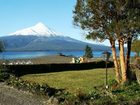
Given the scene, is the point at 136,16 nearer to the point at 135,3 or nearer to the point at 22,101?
the point at 135,3

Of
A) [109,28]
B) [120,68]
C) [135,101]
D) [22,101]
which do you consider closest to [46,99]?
[22,101]

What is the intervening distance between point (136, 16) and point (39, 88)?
38.1 feet

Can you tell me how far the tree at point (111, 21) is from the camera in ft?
92.1

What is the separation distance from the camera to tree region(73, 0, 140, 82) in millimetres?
28062

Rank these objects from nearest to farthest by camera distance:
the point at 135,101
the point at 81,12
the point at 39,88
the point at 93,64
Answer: the point at 135,101 < the point at 39,88 < the point at 81,12 < the point at 93,64

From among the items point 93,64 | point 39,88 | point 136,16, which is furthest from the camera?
point 93,64

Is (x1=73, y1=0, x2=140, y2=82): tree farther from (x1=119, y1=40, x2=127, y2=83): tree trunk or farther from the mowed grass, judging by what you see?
the mowed grass

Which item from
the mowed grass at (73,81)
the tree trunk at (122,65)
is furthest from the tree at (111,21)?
the mowed grass at (73,81)

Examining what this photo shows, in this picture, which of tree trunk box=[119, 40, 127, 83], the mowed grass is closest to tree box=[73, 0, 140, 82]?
tree trunk box=[119, 40, 127, 83]

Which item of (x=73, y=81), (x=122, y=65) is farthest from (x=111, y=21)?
(x=73, y=81)

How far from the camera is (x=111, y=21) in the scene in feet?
94.5

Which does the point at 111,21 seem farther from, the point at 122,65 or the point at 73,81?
the point at 73,81

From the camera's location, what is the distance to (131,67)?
31.5 metres

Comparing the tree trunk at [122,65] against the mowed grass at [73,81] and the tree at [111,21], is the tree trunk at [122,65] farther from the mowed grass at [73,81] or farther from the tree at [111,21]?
the mowed grass at [73,81]
